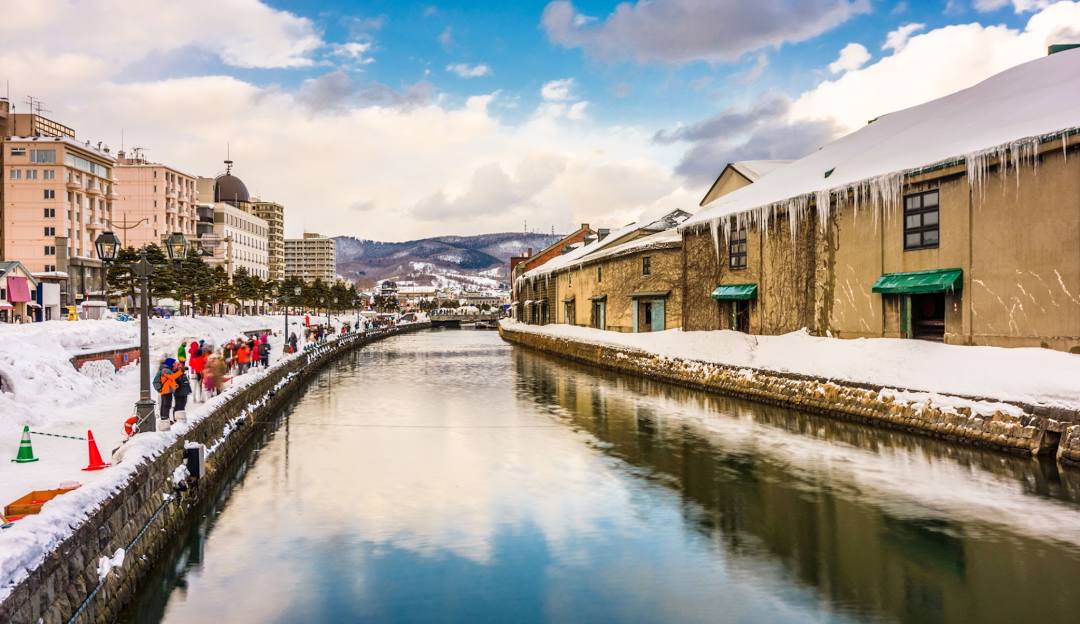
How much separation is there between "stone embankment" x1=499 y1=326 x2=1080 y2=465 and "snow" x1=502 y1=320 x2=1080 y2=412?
9.1 inches

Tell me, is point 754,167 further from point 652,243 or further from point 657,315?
point 657,315

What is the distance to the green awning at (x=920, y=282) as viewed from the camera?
893 inches

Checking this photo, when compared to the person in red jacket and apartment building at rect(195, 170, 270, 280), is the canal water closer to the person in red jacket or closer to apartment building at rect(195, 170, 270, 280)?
the person in red jacket

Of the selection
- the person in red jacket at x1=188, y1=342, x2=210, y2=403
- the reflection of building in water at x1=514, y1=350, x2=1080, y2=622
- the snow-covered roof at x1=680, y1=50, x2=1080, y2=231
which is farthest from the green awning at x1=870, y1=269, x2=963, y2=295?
the person in red jacket at x1=188, y1=342, x2=210, y2=403

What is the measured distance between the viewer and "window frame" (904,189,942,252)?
927 inches

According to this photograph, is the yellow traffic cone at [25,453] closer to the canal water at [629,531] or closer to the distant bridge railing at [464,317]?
the canal water at [629,531]

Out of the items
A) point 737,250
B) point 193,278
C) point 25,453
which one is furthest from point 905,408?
point 193,278

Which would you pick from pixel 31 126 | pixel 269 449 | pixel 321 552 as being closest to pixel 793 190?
pixel 269 449

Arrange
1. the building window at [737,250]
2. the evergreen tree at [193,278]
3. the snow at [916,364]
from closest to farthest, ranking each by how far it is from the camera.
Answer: the snow at [916,364]
the building window at [737,250]
the evergreen tree at [193,278]

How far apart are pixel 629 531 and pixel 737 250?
967 inches

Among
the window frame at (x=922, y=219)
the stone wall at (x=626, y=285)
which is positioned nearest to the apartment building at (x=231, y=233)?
the stone wall at (x=626, y=285)

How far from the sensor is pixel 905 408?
20688 millimetres

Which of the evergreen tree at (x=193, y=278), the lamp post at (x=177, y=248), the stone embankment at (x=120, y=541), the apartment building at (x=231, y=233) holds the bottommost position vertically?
the stone embankment at (x=120, y=541)

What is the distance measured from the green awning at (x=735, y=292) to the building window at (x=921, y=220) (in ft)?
30.1
